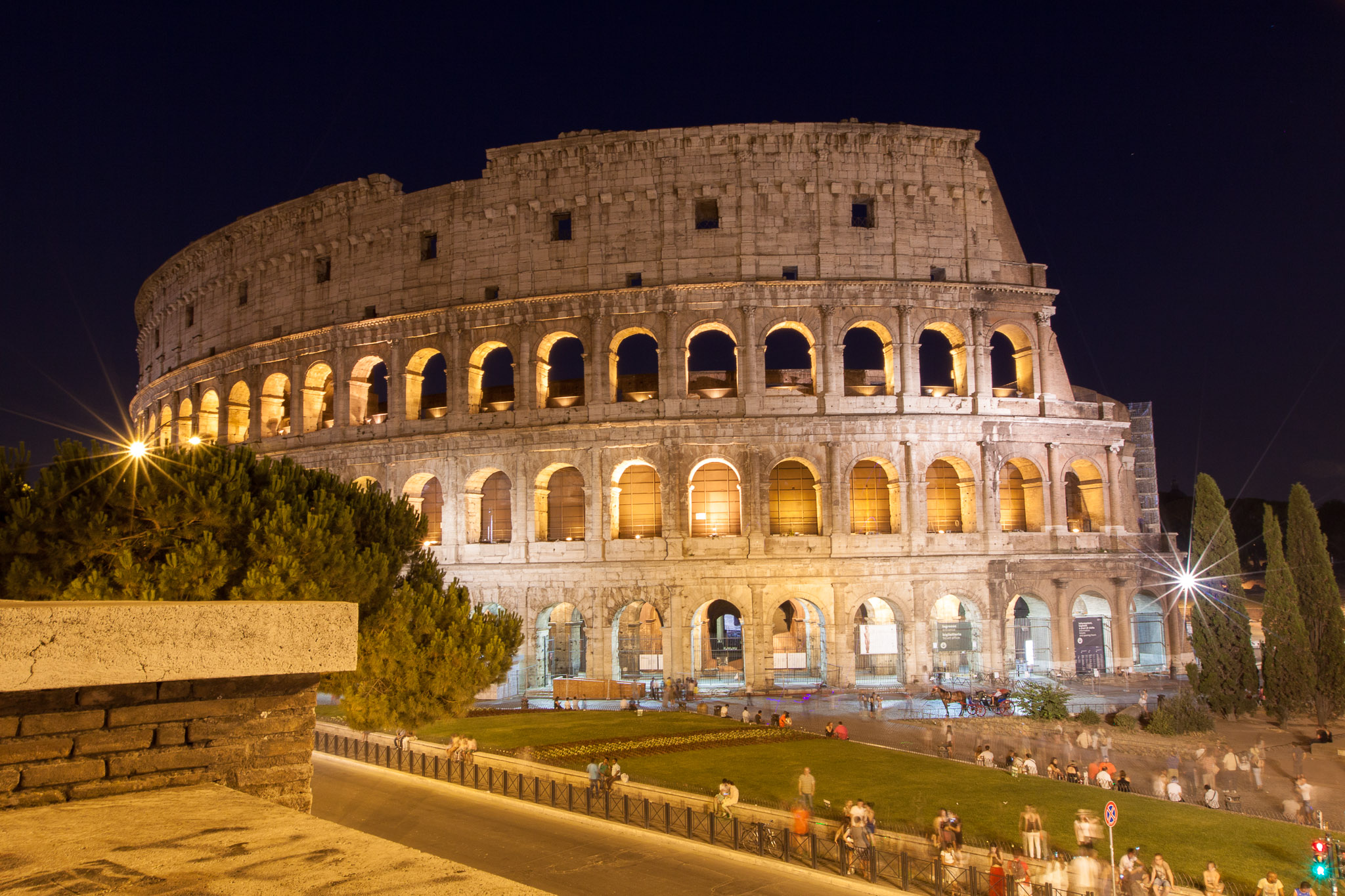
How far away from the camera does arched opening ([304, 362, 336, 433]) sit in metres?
35.5

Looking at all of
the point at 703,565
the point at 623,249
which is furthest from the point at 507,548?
the point at 623,249

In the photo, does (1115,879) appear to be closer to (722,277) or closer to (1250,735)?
(1250,735)

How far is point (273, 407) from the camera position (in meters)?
37.0

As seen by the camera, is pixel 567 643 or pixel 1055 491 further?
pixel 567 643

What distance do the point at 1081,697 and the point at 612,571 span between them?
50.0 ft

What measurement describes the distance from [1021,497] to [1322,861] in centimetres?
2157

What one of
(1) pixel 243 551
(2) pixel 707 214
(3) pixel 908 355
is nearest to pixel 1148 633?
(3) pixel 908 355

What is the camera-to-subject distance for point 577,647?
34.2m

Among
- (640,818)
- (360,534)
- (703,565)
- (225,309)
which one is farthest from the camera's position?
(225,309)

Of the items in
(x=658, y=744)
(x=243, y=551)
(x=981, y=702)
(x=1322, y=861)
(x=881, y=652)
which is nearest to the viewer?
(x=1322, y=861)

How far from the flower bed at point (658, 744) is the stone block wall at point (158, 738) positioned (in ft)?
46.2

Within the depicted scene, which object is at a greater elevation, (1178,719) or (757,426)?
(757,426)

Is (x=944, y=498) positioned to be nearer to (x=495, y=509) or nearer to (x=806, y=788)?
(x=495, y=509)

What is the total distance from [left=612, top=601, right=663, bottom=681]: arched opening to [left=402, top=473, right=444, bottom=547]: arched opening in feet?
24.6
